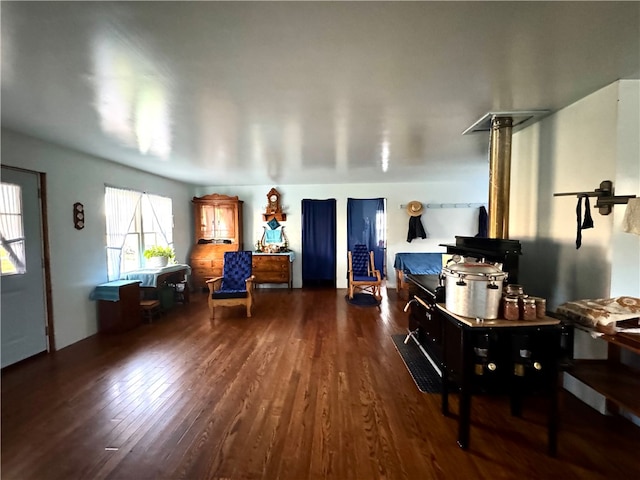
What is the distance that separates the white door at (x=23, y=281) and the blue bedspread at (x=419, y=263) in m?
5.38

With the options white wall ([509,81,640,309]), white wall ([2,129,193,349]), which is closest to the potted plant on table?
white wall ([2,129,193,349])

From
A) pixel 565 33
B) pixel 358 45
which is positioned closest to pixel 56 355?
pixel 358 45

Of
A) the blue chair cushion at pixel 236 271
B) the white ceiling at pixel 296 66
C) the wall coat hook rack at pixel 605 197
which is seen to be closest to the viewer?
the white ceiling at pixel 296 66

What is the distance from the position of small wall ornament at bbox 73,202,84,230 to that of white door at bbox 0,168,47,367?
39 cm

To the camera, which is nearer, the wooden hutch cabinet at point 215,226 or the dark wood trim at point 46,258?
the dark wood trim at point 46,258

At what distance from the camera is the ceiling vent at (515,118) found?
2.43m

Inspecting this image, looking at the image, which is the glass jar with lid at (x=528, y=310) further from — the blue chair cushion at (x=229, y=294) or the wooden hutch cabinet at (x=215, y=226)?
the wooden hutch cabinet at (x=215, y=226)

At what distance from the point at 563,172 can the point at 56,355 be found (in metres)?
5.35

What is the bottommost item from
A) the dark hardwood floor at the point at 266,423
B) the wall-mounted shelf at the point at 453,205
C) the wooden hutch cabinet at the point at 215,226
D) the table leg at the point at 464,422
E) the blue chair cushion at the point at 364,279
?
the dark hardwood floor at the point at 266,423

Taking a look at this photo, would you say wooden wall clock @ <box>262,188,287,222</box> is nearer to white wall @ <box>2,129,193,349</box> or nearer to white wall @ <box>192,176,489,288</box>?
white wall @ <box>192,176,489,288</box>

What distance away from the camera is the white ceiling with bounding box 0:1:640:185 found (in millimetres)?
1311

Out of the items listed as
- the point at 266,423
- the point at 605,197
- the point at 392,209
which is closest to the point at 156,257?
the point at 266,423

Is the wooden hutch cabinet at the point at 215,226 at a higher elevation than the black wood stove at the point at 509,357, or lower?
higher

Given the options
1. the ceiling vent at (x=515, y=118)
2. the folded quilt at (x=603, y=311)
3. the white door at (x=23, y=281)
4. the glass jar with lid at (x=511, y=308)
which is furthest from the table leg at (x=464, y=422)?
the white door at (x=23, y=281)
